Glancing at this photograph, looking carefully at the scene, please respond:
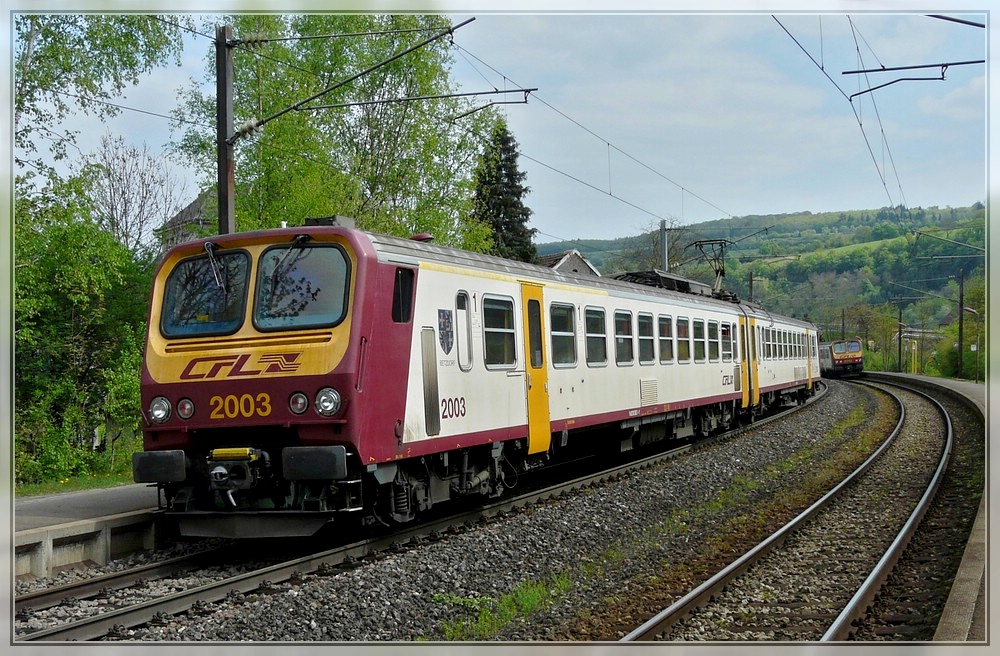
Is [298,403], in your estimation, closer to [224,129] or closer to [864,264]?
[224,129]

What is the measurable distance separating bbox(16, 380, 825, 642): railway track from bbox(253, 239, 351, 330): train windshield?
6.43ft

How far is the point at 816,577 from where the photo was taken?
24.7 feet

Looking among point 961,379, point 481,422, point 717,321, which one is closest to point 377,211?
point 717,321

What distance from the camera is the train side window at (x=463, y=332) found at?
8.77 m

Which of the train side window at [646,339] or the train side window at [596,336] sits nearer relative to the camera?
the train side window at [596,336]

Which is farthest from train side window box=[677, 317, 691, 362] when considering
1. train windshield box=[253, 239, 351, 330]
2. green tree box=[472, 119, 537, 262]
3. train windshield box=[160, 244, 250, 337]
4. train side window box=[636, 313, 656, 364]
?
green tree box=[472, 119, 537, 262]

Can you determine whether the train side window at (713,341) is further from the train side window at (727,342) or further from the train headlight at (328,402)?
the train headlight at (328,402)

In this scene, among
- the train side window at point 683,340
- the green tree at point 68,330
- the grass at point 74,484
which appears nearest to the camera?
the grass at point 74,484

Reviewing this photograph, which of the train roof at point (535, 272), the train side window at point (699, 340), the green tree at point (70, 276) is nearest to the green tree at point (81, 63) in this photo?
the green tree at point (70, 276)

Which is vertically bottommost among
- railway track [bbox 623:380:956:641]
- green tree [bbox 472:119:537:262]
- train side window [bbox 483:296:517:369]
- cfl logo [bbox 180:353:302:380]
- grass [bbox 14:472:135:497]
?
railway track [bbox 623:380:956:641]

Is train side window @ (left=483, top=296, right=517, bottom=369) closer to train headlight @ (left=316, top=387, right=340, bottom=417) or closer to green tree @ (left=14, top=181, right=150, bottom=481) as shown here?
train headlight @ (left=316, top=387, right=340, bottom=417)

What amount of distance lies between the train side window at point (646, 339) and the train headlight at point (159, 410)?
7.61 metres

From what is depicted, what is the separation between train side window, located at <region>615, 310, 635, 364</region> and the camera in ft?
41.5

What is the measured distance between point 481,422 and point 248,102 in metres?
8.33
